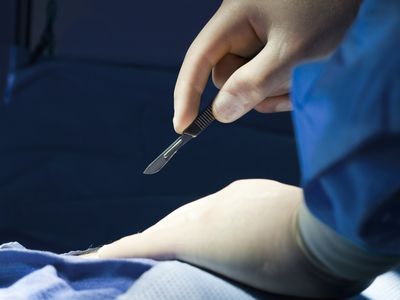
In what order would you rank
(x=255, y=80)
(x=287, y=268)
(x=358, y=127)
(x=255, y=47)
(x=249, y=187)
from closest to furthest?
(x=358, y=127)
(x=287, y=268)
(x=249, y=187)
(x=255, y=80)
(x=255, y=47)

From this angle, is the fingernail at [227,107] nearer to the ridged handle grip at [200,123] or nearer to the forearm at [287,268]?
the ridged handle grip at [200,123]

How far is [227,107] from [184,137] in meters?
0.08

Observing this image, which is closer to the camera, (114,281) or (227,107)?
(114,281)

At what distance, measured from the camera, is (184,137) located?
0.81 m

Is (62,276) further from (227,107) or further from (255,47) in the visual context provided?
(255,47)

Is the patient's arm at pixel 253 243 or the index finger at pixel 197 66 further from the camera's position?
the index finger at pixel 197 66

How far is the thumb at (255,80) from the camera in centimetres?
75

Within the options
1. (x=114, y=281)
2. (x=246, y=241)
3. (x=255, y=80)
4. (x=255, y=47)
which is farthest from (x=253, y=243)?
(x=255, y=47)

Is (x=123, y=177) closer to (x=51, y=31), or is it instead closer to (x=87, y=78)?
(x=87, y=78)

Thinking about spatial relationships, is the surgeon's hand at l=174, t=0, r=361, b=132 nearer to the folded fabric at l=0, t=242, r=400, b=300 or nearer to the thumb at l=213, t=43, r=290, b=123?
the thumb at l=213, t=43, r=290, b=123

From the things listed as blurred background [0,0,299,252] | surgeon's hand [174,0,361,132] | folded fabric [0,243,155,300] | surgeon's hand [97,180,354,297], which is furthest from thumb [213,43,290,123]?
blurred background [0,0,299,252]

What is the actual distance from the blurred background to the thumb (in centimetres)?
62

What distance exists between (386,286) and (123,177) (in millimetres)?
1021

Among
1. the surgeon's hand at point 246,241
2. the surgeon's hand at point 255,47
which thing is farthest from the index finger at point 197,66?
the surgeon's hand at point 246,241
